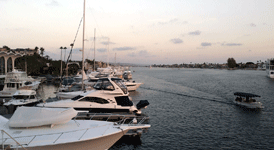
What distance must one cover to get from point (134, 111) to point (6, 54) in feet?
124

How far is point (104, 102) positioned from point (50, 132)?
8.98m

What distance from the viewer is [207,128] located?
20.0 metres

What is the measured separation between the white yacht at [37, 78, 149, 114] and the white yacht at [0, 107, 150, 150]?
275 inches

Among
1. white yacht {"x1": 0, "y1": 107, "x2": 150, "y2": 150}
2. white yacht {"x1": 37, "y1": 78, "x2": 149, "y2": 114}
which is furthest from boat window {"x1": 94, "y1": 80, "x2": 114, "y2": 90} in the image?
white yacht {"x1": 0, "y1": 107, "x2": 150, "y2": 150}

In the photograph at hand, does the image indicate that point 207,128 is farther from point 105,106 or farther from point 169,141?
point 105,106

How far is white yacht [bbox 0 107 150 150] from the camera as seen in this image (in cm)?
929

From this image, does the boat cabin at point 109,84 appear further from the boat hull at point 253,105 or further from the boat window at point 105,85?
the boat hull at point 253,105

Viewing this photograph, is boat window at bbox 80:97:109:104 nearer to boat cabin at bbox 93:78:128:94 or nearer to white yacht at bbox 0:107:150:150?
boat cabin at bbox 93:78:128:94

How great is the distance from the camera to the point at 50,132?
10.1 meters

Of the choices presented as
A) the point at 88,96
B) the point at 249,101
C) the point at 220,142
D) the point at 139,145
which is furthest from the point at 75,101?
the point at 249,101

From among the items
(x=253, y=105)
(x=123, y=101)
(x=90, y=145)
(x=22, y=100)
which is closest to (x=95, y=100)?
(x=123, y=101)

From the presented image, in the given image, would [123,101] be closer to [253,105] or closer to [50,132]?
[50,132]

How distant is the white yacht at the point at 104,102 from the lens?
18.5 meters

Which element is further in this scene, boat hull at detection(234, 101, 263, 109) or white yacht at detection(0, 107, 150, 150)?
boat hull at detection(234, 101, 263, 109)
